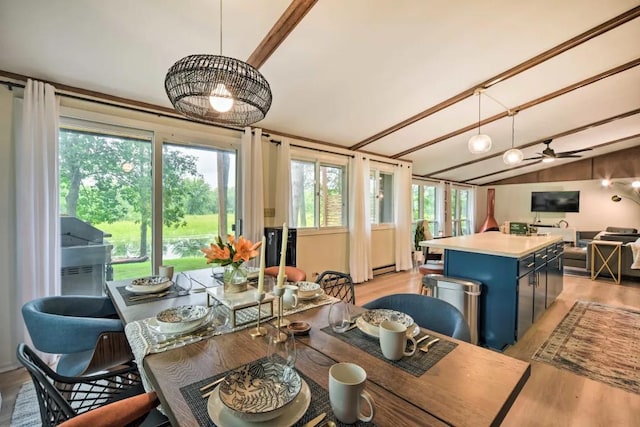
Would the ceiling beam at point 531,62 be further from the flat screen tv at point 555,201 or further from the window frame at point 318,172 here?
the flat screen tv at point 555,201

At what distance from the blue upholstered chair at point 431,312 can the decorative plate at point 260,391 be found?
84 cm

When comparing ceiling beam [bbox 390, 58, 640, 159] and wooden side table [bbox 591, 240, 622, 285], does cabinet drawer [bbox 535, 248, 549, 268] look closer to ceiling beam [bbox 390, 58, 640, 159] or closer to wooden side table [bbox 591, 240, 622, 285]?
ceiling beam [bbox 390, 58, 640, 159]

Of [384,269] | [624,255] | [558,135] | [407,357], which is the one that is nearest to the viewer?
[407,357]

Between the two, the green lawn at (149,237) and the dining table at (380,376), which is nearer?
the dining table at (380,376)

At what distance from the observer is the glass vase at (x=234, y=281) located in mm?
1486

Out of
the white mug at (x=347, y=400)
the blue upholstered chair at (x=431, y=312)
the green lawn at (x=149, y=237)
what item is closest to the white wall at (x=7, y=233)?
the green lawn at (x=149, y=237)

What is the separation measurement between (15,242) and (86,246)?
0.45 meters

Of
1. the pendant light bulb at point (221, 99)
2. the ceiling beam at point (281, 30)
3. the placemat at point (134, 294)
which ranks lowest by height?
the placemat at point (134, 294)

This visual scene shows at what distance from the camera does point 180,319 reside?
1250 mm

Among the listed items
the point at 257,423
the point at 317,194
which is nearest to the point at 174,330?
the point at 257,423

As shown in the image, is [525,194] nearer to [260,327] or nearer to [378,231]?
[378,231]

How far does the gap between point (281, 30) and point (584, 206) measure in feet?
31.5

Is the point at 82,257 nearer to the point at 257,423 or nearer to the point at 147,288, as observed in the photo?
the point at 147,288

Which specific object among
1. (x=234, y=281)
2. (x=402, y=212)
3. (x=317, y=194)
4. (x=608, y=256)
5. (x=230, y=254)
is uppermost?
(x=317, y=194)
